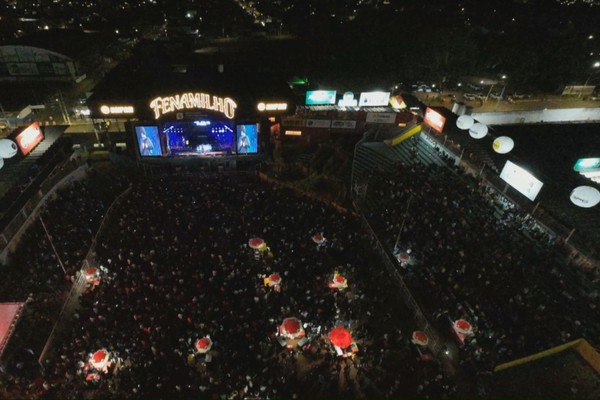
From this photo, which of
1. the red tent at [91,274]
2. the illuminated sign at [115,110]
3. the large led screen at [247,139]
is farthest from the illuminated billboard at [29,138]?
the large led screen at [247,139]

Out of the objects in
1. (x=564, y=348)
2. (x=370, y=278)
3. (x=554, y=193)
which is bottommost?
(x=370, y=278)

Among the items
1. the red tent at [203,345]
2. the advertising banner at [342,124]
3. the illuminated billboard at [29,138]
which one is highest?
the illuminated billboard at [29,138]

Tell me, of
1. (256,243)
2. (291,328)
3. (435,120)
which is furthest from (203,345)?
(435,120)

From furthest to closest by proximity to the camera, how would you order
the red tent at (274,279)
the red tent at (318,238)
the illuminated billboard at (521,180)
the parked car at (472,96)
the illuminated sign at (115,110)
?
the parked car at (472,96), the illuminated sign at (115,110), the illuminated billboard at (521,180), the red tent at (318,238), the red tent at (274,279)

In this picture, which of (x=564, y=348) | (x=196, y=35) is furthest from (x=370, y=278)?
(x=196, y=35)

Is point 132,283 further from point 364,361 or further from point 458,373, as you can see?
point 458,373

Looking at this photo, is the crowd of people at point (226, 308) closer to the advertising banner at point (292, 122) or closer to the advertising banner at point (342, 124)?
the advertising banner at point (292, 122)
